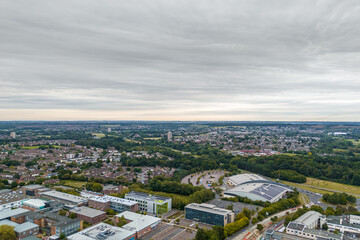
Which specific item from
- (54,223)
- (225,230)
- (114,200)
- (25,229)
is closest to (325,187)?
(225,230)

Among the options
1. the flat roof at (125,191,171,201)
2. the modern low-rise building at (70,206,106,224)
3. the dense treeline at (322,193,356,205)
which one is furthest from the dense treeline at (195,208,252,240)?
the dense treeline at (322,193,356,205)

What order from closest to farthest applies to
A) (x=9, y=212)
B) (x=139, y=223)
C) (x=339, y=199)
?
1. (x=139, y=223)
2. (x=9, y=212)
3. (x=339, y=199)

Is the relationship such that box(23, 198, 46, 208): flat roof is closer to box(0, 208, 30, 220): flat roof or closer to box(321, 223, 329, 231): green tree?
box(0, 208, 30, 220): flat roof

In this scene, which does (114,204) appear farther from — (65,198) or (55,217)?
(55,217)

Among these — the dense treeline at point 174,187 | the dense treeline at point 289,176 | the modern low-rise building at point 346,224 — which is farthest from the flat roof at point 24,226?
the dense treeline at point 289,176

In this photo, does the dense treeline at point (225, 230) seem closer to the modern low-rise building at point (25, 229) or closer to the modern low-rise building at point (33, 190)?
the modern low-rise building at point (25, 229)
